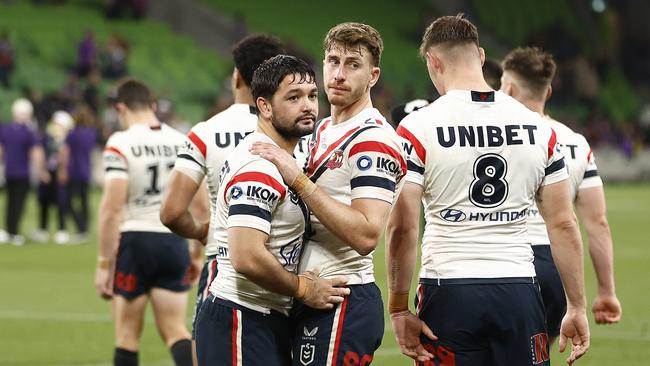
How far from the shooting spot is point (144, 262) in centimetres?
866

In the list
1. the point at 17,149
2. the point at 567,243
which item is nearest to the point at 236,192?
the point at 567,243

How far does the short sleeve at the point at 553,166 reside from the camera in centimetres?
584

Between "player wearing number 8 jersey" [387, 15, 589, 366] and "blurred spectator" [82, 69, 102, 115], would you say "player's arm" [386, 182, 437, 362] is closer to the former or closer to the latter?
"player wearing number 8 jersey" [387, 15, 589, 366]

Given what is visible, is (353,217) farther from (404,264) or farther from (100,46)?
(100,46)

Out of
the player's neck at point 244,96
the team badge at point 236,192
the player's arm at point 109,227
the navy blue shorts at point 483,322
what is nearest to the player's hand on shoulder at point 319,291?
the team badge at point 236,192

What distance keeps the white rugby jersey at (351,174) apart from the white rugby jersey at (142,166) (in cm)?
345

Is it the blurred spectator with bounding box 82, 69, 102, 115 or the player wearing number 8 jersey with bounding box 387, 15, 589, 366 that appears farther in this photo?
the blurred spectator with bounding box 82, 69, 102, 115

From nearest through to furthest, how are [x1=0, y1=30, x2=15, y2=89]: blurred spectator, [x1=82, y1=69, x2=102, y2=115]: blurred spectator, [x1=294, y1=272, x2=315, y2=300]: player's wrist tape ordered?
[x1=294, y1=272, x2=315, y2=300]: player's wrist tape, [x1=82, y1=69, x2=102, y2=115]: blurred spectator, [x1=0, y1=30, x2=15, y2=89]: blurred spectator

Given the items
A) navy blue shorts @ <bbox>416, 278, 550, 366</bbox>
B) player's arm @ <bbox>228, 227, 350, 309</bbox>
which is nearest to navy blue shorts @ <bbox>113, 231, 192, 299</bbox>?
navy blue shorts @ <bbox>416, 278, 550, 366</bbox>

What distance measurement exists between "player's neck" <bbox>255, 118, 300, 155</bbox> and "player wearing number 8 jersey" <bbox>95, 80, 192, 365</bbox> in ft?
11.3

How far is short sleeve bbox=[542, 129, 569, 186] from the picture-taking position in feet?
19.2

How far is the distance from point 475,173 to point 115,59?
2883 cm

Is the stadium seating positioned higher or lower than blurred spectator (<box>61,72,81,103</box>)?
higher

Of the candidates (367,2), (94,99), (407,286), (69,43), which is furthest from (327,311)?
(367,2)
